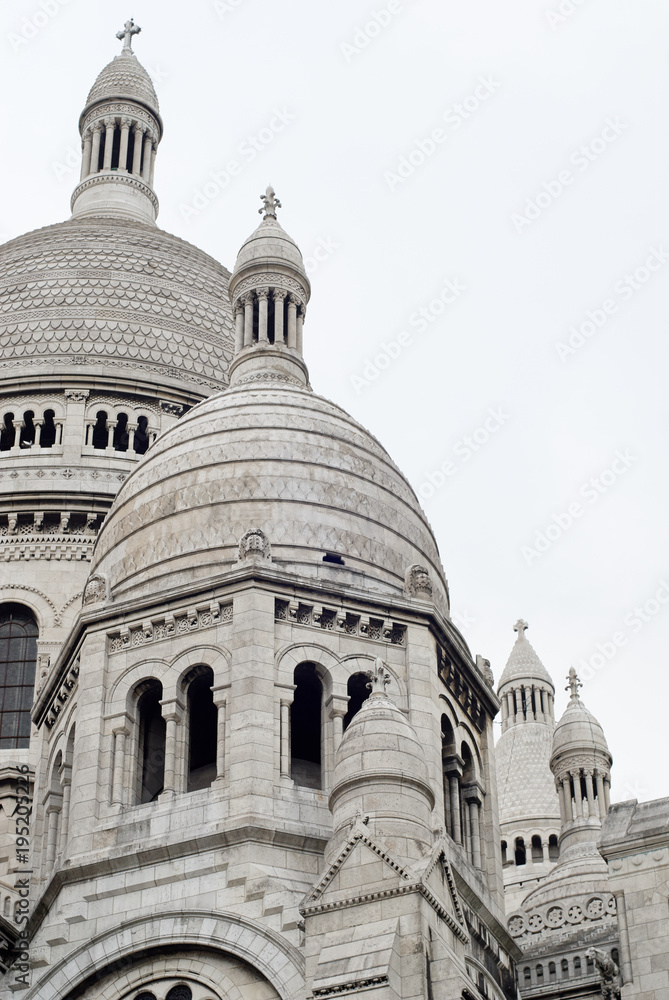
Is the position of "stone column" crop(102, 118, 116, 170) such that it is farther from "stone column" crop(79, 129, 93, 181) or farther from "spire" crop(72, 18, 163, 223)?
"stone column" crop(79, 129, 93, 181)

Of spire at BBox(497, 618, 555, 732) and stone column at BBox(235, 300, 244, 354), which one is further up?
spire at BBox(497, 618, 555, 732)

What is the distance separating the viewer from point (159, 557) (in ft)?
116

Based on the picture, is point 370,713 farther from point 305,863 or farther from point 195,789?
point 195,789

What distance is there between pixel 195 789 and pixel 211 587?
3.57m

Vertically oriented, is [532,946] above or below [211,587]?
below

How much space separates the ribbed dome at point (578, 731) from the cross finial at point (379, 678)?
18.9 meters

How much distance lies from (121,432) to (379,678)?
19.8 meters

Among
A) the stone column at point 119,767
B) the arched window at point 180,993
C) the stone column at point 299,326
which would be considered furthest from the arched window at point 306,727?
the stone column at point 299,326

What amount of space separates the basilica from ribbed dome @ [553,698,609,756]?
175 centimetres

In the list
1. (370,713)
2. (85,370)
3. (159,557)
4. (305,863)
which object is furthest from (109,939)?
(85,370)

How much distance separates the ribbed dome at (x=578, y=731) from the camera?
162 feet

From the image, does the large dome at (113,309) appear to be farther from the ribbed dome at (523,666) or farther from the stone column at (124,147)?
the ribbed dome at (523,666)

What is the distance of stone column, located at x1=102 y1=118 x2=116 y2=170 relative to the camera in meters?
61.6

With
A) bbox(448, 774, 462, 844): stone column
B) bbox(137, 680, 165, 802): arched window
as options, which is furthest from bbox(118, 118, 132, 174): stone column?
bbox(448, 774, 462, 844): stone column
